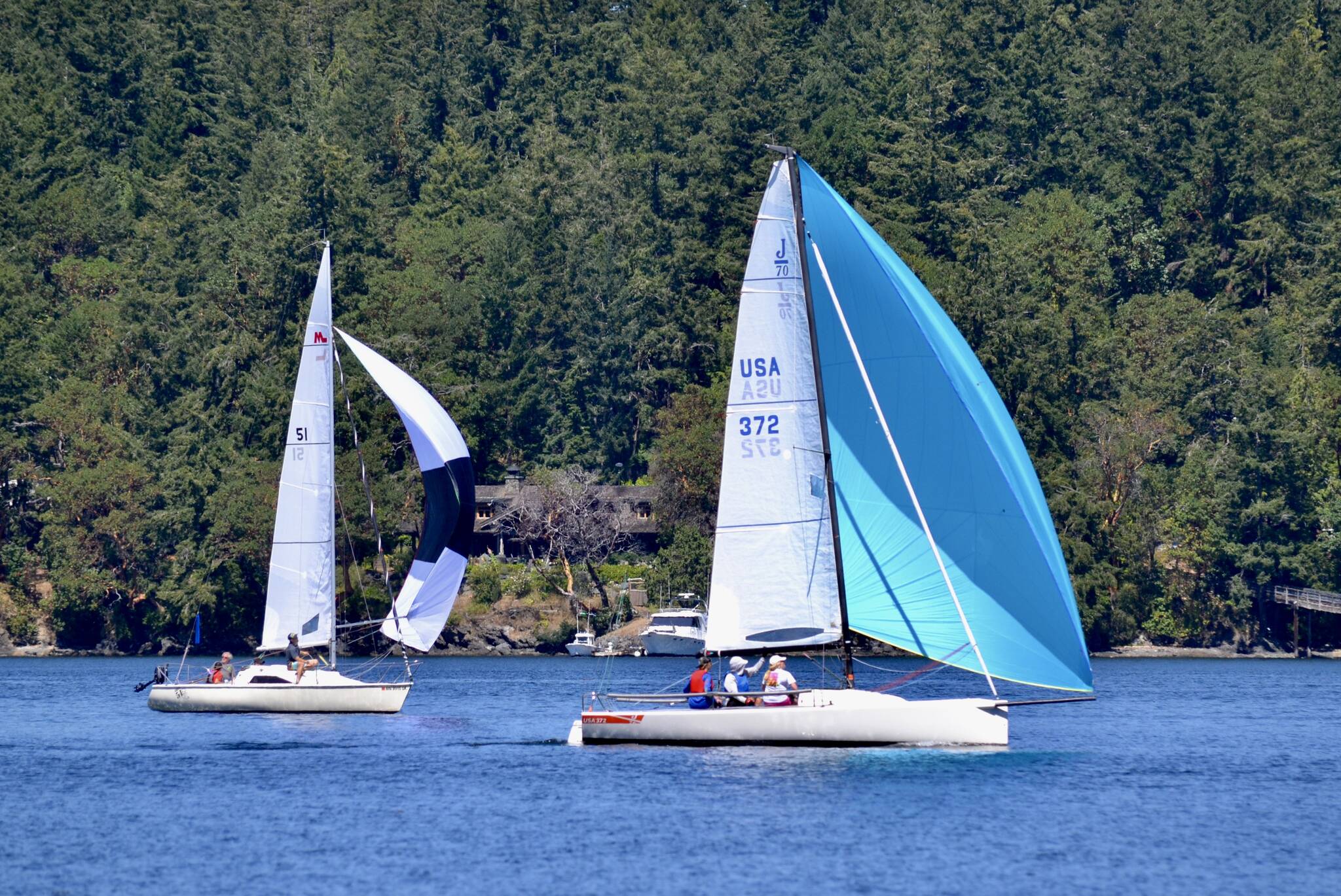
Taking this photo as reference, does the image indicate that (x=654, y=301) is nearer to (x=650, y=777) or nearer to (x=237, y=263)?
(x=237, y=263)

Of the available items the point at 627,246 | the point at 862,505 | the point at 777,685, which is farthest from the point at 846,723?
the point at 627,246

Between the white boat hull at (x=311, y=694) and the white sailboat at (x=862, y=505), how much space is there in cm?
1282

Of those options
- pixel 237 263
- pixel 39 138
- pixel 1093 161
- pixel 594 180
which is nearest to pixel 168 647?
pixel 237 263

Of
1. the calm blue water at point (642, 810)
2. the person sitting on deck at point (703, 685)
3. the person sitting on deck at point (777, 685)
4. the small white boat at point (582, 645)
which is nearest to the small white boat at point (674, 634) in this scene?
the small white boat at point (582, 645)

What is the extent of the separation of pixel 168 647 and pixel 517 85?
198ft

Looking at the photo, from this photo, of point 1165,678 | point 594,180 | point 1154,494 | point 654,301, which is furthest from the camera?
point 594,180

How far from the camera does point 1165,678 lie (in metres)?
78.4

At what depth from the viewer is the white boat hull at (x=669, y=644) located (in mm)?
93625

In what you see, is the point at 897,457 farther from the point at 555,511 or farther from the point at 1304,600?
the point at 555,511

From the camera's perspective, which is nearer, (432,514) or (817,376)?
(817,376)

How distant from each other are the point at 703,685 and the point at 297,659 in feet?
46.9

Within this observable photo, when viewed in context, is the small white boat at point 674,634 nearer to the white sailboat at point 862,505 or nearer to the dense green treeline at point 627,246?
the dense green treeline at point 627,246

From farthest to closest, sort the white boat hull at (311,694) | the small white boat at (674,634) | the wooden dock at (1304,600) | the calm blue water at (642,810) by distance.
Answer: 1. the small white boat at (674,634)
2. the wooden dock at (1304,600)
3. the white boat hull at (311,694)
4. the calm blue water at (642,810)

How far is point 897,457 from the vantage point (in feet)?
137
